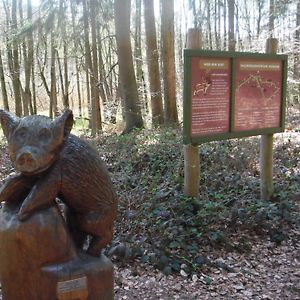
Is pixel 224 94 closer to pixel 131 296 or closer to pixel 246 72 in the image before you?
pixel 246 72

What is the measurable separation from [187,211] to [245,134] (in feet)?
4.69

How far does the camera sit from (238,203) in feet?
18.0

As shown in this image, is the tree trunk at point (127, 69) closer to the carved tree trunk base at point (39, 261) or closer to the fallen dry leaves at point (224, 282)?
the fallen dry leaves at point (224, 282)

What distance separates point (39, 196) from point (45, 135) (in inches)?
11.3

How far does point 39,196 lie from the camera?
180 centimetres

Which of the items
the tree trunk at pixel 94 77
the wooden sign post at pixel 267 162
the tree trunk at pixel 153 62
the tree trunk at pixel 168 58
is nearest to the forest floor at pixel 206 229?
the wooden sign post at pixel 267 162

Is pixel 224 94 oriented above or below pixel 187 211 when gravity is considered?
Answer: above

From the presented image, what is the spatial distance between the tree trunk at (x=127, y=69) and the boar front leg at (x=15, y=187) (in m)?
8.86

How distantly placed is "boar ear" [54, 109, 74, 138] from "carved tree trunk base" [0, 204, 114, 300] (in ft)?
1.25

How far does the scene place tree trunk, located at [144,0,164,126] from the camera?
10992 mm

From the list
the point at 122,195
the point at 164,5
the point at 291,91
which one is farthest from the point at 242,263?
the point at 291,91

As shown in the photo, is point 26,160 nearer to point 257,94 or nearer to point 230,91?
point 230,91

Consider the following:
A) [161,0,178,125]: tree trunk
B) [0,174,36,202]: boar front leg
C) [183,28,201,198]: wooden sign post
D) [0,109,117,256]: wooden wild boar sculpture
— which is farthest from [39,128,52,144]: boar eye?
[161,0,178,125]: tree trunk

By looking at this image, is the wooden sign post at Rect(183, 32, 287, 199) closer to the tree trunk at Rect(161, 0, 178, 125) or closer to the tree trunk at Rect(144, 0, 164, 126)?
the tree trunk at Rect(161, 0, 178, 125)
